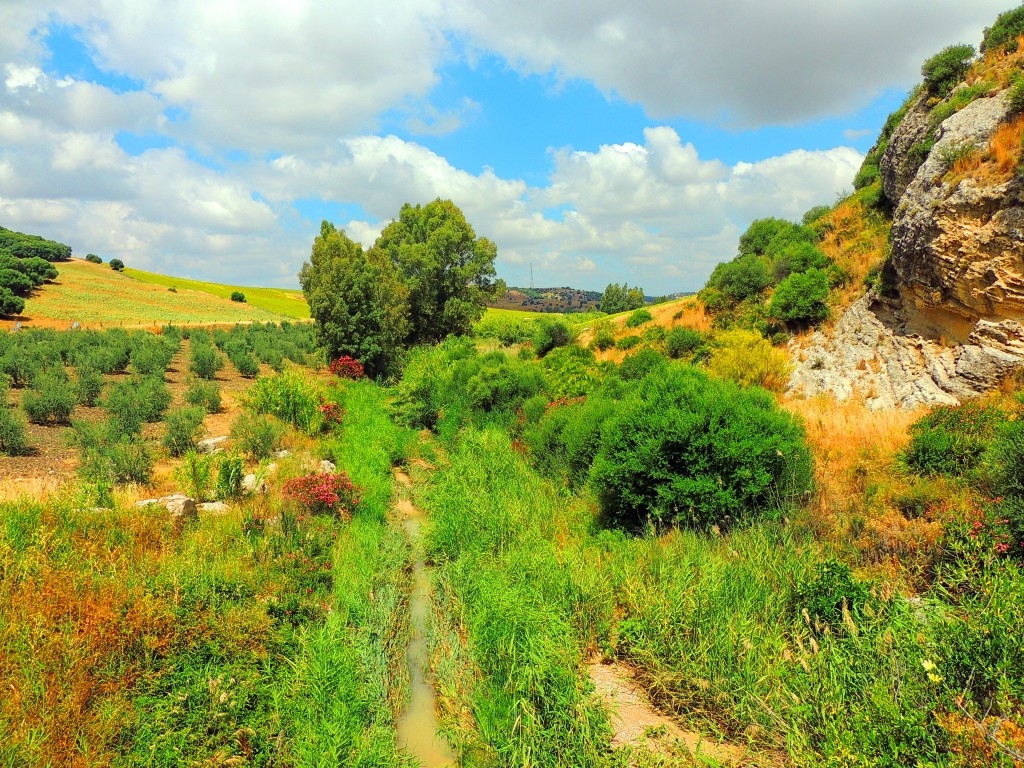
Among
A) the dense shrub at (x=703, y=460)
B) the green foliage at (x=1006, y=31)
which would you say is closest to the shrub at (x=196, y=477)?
the dense shrub at (x=703, y=460)

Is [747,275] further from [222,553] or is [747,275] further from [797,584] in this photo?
[222,553]

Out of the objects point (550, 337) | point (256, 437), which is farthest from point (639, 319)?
point (256, 437)

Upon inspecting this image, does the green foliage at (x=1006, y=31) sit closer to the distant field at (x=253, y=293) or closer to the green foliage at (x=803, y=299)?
the green foliage at (x=803, y=299)

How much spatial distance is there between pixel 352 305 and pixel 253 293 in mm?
75415

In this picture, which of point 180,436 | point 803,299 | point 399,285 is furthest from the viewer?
point 399,285

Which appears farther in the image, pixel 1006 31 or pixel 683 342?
pixel 683 342

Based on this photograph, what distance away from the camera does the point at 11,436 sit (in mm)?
10906

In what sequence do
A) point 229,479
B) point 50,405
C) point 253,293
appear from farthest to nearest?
point 253,293
point 50,405
point 229,479

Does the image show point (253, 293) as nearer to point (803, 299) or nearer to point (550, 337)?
point (550, 337)

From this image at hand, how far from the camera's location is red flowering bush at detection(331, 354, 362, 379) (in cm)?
2469

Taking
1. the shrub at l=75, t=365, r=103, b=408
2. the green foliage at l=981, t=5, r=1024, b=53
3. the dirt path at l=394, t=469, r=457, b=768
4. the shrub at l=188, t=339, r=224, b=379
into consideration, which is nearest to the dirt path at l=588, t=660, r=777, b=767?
the dirt path at l=394, t=469, r=457, b=768

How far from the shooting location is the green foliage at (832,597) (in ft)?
17.9

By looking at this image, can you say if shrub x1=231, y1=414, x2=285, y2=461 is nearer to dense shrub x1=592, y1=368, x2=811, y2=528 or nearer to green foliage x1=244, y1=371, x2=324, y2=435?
green foliage x1=244, y1=371, x2=324, y2=435

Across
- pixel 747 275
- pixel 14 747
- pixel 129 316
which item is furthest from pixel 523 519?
pixel 129 316
